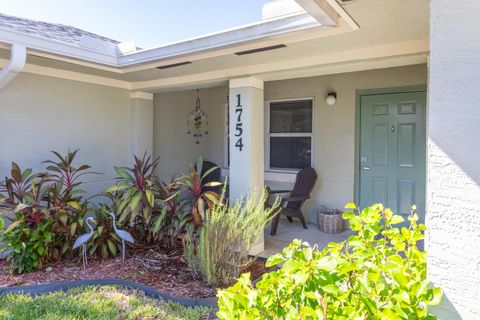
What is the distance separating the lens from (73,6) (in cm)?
688

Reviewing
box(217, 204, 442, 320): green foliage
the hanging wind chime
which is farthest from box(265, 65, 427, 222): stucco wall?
box(217, 204, 442, 320): green foliage

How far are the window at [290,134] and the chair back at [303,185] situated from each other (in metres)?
0.35

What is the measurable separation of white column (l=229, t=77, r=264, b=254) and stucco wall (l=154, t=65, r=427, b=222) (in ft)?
5.38

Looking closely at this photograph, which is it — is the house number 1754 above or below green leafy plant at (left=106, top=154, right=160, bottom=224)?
above

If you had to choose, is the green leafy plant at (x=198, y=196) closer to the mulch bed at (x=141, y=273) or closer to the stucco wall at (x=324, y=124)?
the mulch bed at (x=141, y=273)

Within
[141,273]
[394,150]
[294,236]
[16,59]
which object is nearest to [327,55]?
[394,150]

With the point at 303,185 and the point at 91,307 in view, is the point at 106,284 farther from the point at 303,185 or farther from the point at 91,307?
the point at 303,185

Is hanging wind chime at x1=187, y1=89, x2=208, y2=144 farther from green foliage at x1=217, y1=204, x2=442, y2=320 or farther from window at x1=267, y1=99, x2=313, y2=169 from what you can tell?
green foliage at x1=217, y1=204, x2=442, y2=320

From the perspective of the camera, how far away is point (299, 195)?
17.6ft

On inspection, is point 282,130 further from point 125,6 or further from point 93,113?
point 125,6

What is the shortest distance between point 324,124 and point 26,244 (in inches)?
179

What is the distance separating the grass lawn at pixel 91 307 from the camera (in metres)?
2.67

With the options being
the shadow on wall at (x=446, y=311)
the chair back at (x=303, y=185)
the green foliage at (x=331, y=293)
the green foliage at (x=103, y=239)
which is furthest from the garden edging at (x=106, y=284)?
the chair back at (x=303, y=185)

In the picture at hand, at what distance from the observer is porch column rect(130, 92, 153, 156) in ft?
17.7
